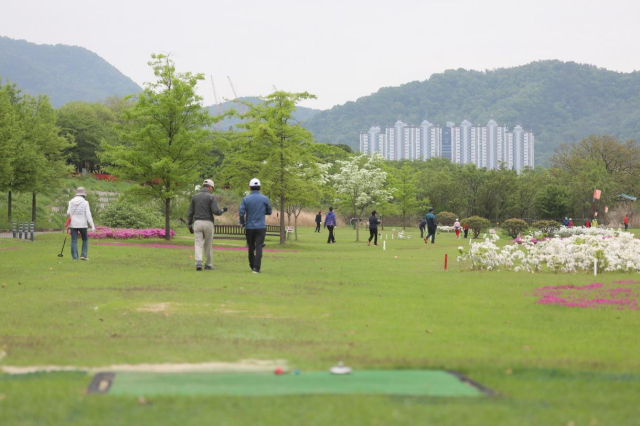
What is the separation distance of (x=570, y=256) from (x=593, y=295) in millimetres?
5799

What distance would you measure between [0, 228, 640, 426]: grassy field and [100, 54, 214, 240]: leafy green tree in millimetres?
12582

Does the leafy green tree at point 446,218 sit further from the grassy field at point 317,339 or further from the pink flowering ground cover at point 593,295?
the pink flowering ground cover at point 593,295

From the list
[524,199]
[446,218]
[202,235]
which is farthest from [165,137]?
[524,199]

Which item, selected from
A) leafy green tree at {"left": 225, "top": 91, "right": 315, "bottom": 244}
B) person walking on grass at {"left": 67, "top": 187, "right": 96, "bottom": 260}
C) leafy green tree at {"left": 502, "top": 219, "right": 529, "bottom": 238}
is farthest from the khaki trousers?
leafy green tree at {"left": 502, "top": 219, "right": 529, "bottom": 238}

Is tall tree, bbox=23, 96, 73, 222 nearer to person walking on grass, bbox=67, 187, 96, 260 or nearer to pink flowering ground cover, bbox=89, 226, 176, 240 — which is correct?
pink flowering ground cover, bbox=89, 226, 176, 240

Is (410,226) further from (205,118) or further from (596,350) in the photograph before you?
(596,350)

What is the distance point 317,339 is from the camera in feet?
29.5

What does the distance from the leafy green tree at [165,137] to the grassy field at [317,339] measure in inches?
495

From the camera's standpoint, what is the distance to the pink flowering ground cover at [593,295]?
42.3ft

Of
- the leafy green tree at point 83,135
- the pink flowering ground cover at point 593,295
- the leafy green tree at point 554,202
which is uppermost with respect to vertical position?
the leafy green tree at point 83,135

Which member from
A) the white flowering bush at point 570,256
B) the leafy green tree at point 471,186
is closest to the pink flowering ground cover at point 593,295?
the white flowering bush at point 570,256

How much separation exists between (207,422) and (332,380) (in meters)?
1.93

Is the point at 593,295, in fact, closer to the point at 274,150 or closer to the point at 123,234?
the point at 274,150

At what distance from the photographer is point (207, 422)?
489 cm
